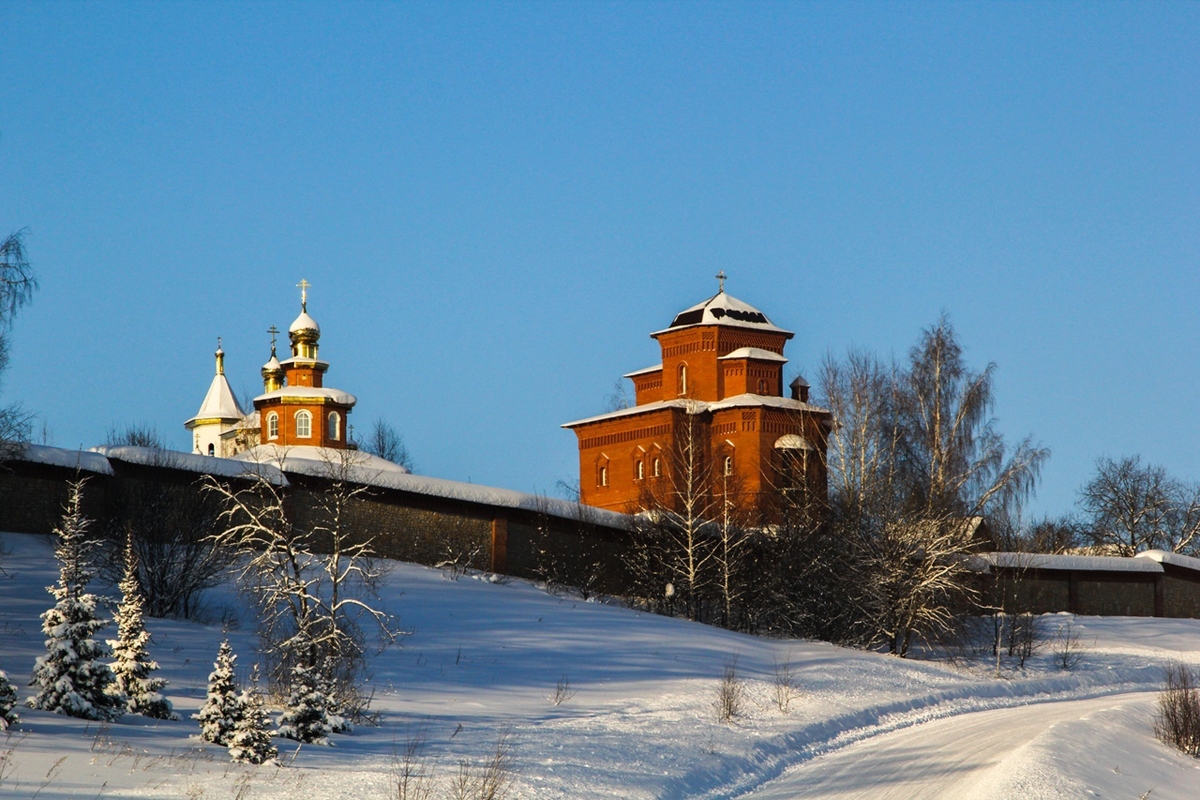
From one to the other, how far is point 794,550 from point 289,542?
51.8ft

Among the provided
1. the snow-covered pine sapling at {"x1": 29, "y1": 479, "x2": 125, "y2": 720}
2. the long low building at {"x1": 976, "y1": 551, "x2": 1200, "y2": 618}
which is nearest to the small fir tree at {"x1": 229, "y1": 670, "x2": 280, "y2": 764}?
the snow-covered pine sapling at {"x1": 29, "y1": 479, "x2": 125, "y2": 720}

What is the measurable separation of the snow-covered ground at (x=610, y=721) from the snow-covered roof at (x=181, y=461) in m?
2.20

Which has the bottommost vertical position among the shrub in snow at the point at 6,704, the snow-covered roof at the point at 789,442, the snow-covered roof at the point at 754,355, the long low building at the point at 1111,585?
the shrub in snow at the point at 6,704

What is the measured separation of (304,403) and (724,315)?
14.3 metres

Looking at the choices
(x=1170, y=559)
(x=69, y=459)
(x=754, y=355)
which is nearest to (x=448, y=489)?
(x=69, y=459)

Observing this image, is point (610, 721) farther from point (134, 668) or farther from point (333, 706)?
point (134, 668)

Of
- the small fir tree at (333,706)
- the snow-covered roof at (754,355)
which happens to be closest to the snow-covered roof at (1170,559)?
the snow-covered roof at (754,355)

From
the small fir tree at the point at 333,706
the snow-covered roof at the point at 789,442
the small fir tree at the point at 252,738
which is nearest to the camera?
the small fir tree at the point at 252,738

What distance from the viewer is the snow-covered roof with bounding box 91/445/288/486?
25.8 m

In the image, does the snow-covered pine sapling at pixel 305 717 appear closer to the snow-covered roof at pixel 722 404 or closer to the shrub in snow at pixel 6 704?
the shrub in snow at pixel 6 704

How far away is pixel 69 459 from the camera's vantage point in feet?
81.4

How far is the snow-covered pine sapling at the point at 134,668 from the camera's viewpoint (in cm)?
1398

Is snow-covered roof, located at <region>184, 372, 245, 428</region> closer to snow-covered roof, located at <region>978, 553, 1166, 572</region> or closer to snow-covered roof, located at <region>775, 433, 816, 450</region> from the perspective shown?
snow-covered roof, located at <region>775, 433, 816, 450</region>

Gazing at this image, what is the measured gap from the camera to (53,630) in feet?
43.8
